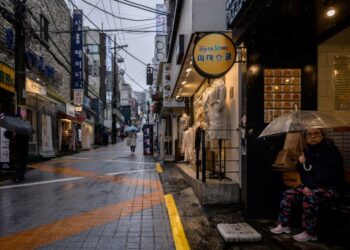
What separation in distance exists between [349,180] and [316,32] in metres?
2.59

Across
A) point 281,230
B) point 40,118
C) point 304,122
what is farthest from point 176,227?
point 40,118

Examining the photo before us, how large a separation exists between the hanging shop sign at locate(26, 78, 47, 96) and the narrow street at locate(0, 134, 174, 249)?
28.7ft

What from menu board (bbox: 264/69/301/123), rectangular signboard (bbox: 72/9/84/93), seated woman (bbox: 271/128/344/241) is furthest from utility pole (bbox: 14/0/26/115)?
rectangular signboard (bbox: 72/9/84/93)

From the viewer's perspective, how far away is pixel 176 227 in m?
6.04

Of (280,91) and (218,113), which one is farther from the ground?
(280,91)

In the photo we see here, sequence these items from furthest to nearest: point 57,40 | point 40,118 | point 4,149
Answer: point 57,40 < point 40,118 < point 4,149

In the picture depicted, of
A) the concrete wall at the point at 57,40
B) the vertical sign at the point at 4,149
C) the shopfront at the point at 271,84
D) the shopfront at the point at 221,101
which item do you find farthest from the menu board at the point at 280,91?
the concrete wall at the point at 57,40

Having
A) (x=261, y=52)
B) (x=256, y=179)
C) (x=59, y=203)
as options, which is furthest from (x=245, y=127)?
(x=59, y=203)

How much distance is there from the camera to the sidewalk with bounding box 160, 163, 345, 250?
4.91 metres

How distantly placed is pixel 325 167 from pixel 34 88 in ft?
59.5

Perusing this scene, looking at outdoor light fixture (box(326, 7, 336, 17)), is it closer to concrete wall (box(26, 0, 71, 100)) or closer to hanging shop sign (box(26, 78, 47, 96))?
hanging shop sign (box(26, 78, 47, 96))

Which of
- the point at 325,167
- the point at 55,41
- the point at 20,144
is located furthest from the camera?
the point at 55,41

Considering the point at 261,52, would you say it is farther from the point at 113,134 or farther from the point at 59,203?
the point at 113,134

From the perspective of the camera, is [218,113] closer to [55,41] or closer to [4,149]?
[4,149]
